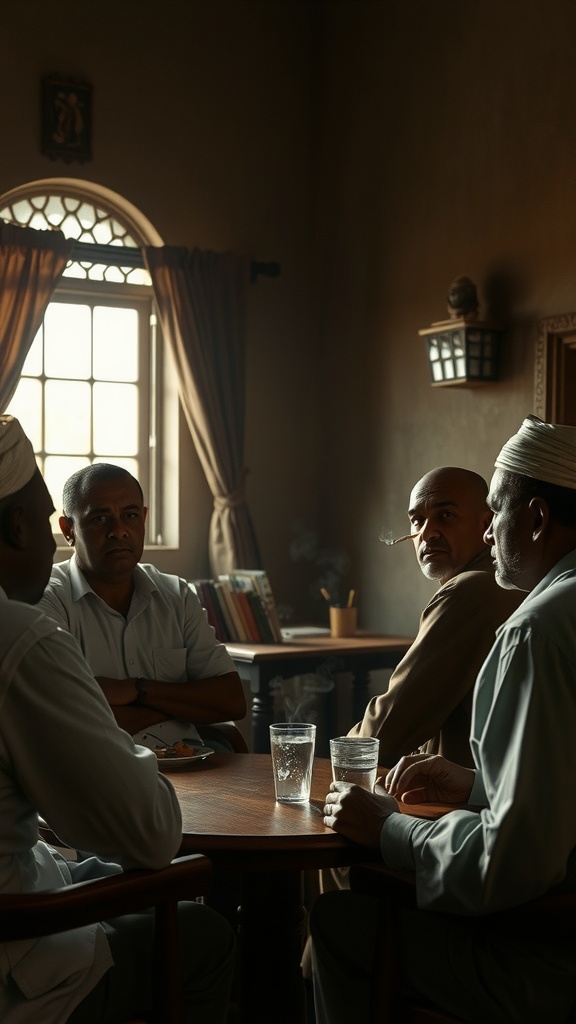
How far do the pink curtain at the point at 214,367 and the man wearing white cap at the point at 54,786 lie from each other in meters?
3.29

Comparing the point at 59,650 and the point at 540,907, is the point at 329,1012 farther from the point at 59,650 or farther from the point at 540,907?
the point at 59,650

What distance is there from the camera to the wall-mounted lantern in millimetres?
4367

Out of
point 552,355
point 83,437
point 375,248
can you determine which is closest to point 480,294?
point 552,355

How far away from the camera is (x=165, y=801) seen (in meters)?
1.73

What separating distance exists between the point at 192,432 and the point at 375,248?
1.21 metres

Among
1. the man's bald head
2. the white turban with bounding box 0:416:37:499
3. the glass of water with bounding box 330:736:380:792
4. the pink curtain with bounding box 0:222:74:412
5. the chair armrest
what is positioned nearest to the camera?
the chair armrest

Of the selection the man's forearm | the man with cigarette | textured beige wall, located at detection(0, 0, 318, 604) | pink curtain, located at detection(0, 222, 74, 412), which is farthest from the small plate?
textured beige wall, located at detection(0, 0, 318, 604)

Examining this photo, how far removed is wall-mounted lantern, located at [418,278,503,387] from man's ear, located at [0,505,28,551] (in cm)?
287

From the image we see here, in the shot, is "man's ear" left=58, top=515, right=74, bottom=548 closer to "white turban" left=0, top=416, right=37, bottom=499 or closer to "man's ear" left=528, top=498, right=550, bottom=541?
"white turban" left=0, top=416, right=37, bottom=499

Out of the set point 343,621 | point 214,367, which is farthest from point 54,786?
point 214,367

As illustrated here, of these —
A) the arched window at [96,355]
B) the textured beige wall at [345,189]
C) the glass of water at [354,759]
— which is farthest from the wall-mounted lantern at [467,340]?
the glass of water at [354,759]

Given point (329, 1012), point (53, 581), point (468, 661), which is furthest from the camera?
point (53, 581)

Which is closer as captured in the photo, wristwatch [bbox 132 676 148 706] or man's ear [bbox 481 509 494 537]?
wristwatch [bbox 132 676 148 706]

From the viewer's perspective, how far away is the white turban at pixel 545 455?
1875 millimetres
